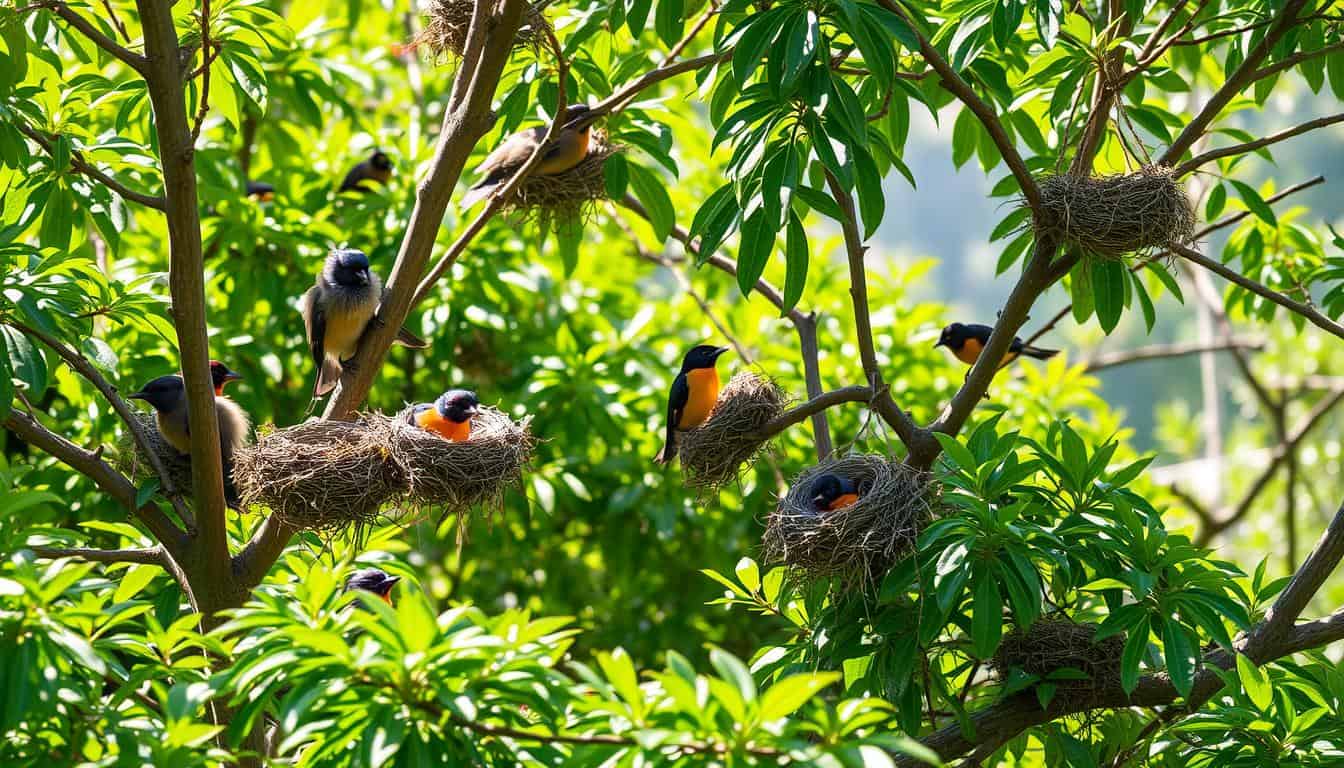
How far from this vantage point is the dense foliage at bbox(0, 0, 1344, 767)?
2.40m

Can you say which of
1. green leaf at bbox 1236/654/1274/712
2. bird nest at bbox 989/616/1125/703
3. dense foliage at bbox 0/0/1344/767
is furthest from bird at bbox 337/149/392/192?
green leaf at bbox 1236/654/1274/712

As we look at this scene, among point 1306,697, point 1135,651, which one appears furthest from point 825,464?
point 1306,697

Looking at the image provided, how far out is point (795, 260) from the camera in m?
3.37

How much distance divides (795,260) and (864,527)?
720 mm

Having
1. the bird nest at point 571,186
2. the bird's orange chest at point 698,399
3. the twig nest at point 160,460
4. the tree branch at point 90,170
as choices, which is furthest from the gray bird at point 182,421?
the bird's orange chest at point 698,399

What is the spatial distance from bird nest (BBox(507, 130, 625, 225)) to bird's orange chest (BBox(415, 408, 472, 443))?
2.76ft

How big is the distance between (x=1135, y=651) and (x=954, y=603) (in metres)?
0.44

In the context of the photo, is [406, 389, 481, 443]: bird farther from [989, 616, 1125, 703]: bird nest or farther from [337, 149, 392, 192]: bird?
[337, 149, 392, 192]: bird

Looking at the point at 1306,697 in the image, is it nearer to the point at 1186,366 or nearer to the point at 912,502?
the point at 912,502

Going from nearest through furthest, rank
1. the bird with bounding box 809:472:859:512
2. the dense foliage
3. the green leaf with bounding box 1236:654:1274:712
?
the dense foliage, the green leaf with bounding box 1236:654:1274:712, the bird with bounding box 809:472:859:512

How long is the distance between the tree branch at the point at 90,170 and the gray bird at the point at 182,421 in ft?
2.35

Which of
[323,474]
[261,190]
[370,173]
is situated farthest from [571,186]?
[261,190]

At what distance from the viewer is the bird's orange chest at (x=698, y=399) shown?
15.3 ft

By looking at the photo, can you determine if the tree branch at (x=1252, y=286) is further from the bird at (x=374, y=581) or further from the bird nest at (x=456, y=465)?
the bird at (x=374, y=581)
